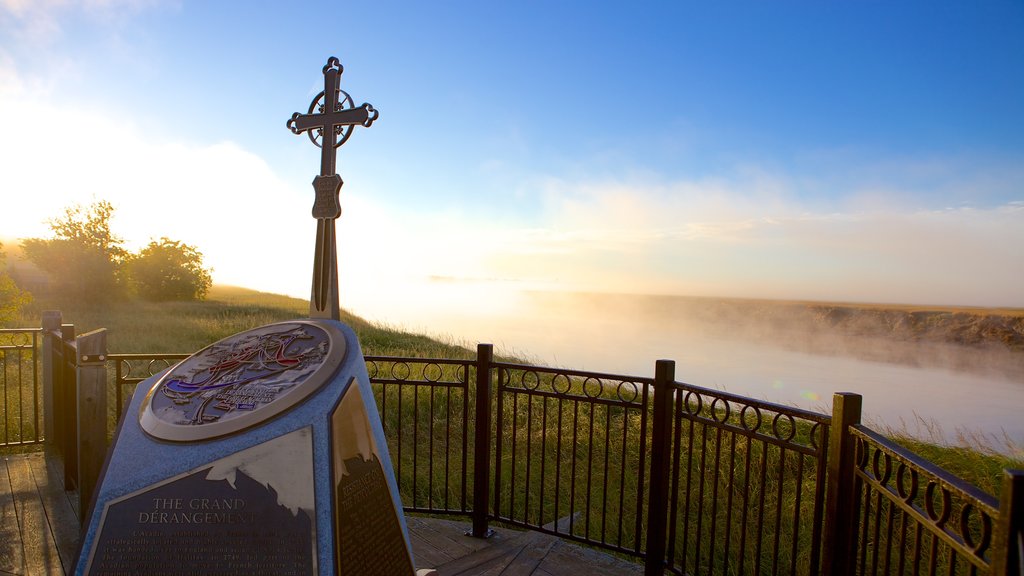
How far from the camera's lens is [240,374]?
2.93 m

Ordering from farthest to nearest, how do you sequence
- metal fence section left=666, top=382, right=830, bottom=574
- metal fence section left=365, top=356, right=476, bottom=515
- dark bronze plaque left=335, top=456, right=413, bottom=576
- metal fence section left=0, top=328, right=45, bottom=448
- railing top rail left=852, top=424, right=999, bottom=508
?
1. metal fence section left=0, top=328, right=45, bottom=448
2. metal fence section left=365, top=356, right=476, bottom=515
3. metal fence section left=666, top=382, right=830, bottom=574
4. dark bronze plaque left=335, top=456, right=413, bottom=576
5. railing top rail left=852, top=424, right=999, bottom=508

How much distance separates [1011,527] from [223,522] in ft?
9.21

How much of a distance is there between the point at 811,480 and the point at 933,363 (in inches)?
1372

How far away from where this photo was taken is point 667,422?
3.74 metres

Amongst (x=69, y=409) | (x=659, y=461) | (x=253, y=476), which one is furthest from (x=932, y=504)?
(x=69, y=409)

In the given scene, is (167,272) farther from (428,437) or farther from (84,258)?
(428,437)

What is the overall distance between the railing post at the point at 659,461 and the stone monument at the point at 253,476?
1.83 m

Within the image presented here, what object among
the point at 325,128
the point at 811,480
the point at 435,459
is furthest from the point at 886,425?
the point at 325,128

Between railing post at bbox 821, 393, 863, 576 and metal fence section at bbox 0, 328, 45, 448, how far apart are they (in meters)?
6.92

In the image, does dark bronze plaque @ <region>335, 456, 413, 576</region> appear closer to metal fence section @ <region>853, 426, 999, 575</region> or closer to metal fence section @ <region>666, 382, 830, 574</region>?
metal fence section @ <region>666, 382, 830, 574</region>

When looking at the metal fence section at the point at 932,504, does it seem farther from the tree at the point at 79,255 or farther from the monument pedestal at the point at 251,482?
the tree at the point at 79,255

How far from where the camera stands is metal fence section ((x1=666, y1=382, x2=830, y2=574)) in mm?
2945

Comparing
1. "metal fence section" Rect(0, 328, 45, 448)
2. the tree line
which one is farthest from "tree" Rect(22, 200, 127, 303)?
"metal fence section" Rect(0, 328, 45, 448)

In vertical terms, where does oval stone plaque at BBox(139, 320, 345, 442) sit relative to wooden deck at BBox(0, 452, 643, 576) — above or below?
above
